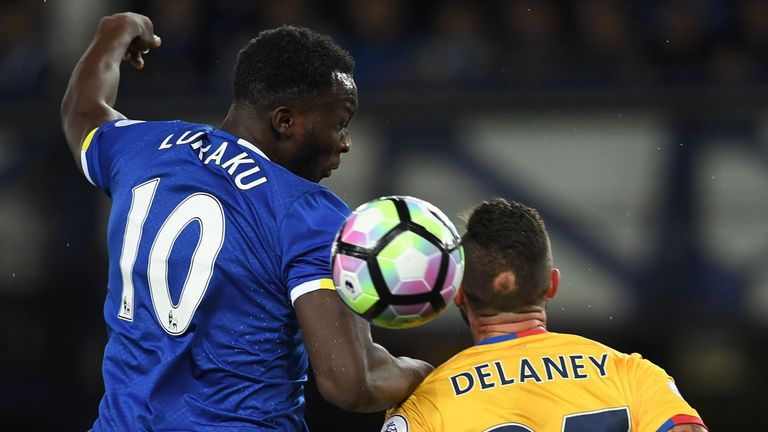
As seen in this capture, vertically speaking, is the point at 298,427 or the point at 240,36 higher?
the point at 240,36

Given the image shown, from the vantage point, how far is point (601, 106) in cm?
741

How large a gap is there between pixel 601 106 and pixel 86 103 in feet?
14.3

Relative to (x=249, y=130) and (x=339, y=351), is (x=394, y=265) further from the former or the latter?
(x=249, y=130)

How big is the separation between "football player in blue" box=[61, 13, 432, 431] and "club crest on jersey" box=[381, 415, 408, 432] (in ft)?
0.17

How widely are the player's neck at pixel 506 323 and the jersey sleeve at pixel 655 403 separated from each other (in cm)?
30

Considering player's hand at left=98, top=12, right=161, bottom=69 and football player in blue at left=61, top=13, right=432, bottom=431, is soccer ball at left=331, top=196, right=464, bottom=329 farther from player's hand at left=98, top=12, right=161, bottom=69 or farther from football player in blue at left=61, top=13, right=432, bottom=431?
player's hand at left=98, top=12, right=161, bottom=69

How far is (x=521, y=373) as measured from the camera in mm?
3104

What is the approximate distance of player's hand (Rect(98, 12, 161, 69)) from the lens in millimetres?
4074

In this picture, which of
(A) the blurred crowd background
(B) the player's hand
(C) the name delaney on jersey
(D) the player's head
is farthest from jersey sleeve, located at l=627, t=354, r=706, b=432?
(A) the blurred crowd background

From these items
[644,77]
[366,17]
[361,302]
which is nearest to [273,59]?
[361,302]

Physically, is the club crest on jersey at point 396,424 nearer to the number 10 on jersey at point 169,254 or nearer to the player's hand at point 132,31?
the number 10 on jersey at point 169,254

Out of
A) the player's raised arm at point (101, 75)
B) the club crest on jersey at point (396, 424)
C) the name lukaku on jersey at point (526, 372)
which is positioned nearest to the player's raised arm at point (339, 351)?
the club crest on jersey at point (396, 424)

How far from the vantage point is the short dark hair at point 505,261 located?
3.15 meters

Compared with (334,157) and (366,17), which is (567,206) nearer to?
(366,17)
